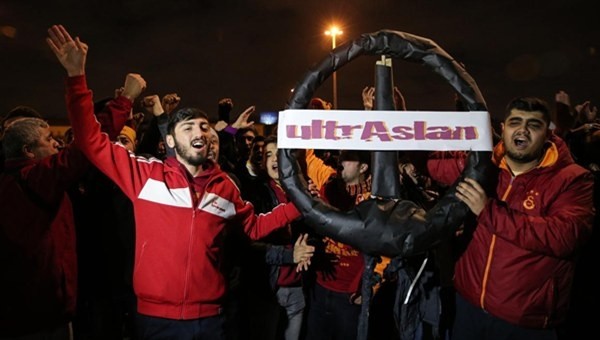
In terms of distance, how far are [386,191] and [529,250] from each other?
113 cm

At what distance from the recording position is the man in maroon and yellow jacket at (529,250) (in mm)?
2914

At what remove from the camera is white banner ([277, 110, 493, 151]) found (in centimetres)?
217

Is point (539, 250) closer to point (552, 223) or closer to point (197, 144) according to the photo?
point (552, 223)

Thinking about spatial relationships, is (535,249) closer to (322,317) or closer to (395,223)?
(395,223)

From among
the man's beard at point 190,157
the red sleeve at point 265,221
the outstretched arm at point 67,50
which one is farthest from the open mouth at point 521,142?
the outstretched arm at point 67,50

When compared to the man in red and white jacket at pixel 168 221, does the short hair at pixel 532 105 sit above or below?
above

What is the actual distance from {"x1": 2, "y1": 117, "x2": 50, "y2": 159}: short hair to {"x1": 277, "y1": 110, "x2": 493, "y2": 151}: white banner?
2177 millimetres

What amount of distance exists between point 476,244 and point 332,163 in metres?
3.48

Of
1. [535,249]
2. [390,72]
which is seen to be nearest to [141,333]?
[390,72]

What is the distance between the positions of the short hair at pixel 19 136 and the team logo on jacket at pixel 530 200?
3470mm

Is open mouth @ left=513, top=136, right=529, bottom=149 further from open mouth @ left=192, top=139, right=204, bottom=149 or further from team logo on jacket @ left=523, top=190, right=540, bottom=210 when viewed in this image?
open mouth @ left=192, top=139, right=204, bottom=149

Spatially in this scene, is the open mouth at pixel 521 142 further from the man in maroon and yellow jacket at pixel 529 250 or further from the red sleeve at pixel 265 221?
the red sleeve at pixel 265 221

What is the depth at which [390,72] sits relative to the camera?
2.27 meters

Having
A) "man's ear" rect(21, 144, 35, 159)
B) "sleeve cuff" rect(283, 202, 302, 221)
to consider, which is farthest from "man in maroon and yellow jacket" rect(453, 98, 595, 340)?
"man's ear" rect(21, 144, 35, 159)
